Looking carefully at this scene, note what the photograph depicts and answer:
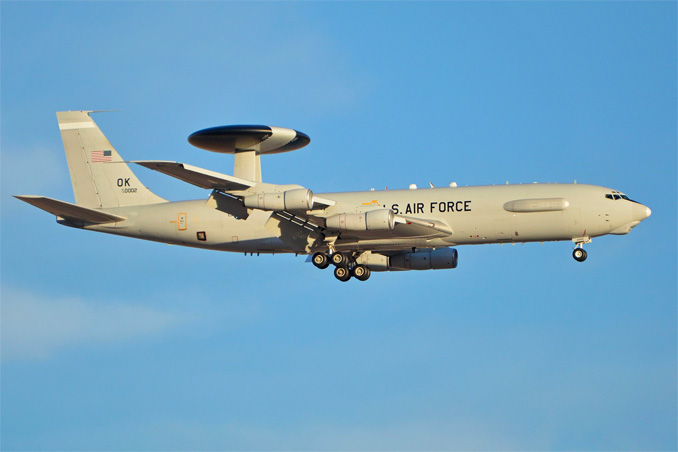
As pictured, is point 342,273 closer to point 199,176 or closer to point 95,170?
point 199,176

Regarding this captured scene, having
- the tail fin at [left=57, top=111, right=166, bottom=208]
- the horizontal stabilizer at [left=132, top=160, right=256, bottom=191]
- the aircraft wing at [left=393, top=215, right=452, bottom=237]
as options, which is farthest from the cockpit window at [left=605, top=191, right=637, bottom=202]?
the tail fin at [left=57, top=111, right=166, bottom=208]

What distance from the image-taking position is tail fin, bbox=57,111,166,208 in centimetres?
5219

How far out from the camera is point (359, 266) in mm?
50812

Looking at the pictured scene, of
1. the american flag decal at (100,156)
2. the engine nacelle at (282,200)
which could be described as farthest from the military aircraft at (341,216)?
the american flag decal at (100,156)

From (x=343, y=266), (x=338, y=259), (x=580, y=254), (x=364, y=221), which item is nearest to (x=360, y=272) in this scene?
(x=343, y=266)

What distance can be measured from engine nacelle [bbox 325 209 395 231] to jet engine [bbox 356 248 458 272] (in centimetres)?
642

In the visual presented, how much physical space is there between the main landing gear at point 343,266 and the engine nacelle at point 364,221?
349cm

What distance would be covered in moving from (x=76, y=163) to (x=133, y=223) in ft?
19.1

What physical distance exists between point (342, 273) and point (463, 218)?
7.64 m

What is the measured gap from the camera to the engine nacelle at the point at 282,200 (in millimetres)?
42969

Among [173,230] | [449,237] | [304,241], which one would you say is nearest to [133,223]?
[173,230]

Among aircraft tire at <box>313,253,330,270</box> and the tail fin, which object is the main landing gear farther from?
the tail fin

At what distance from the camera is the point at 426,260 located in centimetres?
5156

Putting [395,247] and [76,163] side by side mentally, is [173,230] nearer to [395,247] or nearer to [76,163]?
[76,163]
